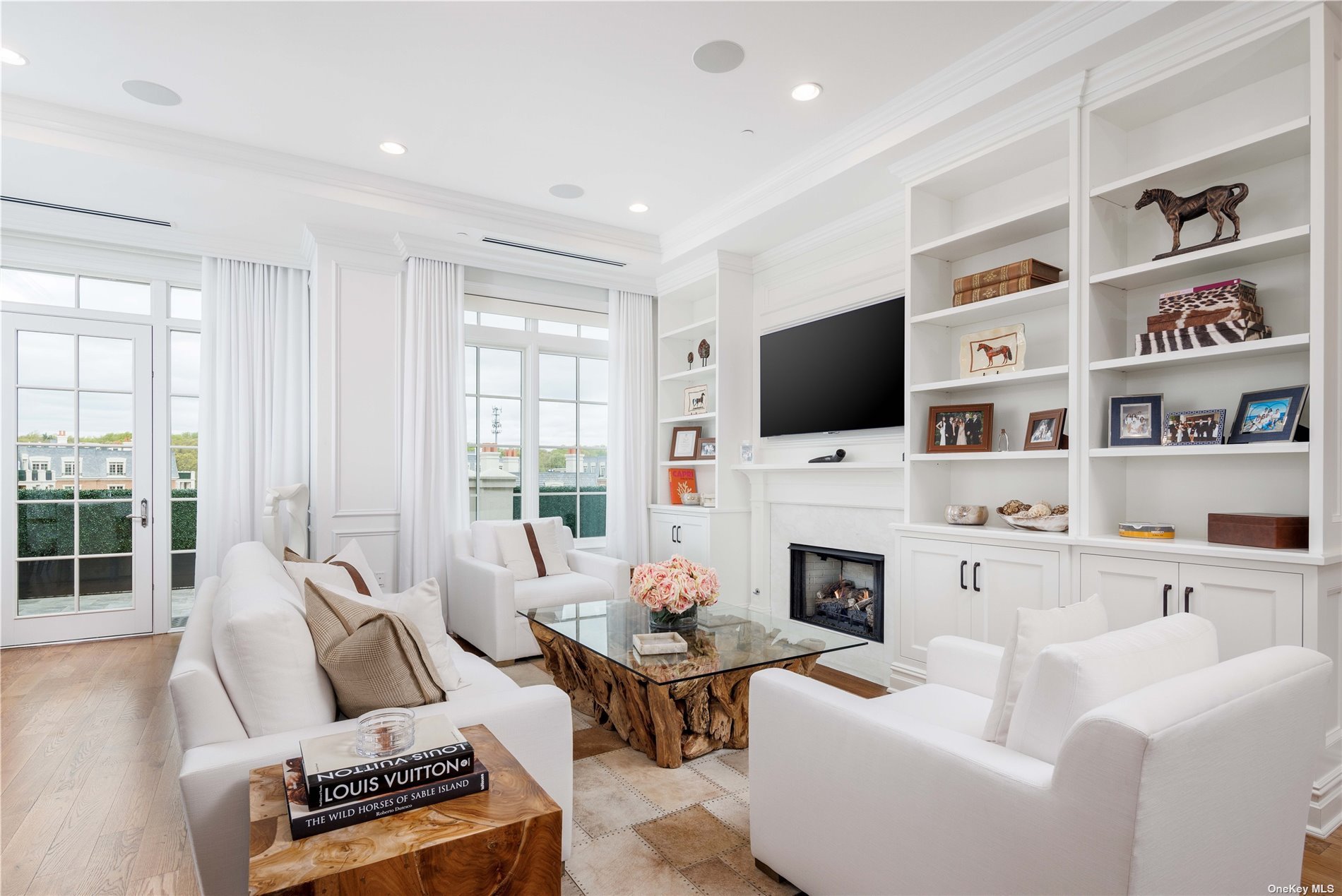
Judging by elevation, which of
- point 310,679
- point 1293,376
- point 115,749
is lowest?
point 115,749

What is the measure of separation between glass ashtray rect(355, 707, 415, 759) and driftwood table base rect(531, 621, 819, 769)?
1059mm

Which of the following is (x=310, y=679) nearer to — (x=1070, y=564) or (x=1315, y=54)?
(x=1070, y=564)

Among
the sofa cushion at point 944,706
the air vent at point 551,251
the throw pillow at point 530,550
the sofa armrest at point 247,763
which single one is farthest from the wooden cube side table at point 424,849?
the air vent at point 551,251

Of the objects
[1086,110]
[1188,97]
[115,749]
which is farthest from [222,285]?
[1188,97]

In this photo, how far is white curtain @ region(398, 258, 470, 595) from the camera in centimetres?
459

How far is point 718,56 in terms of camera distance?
2.80 m

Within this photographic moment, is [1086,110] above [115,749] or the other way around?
above

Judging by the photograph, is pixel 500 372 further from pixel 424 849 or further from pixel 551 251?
pixel 424 849

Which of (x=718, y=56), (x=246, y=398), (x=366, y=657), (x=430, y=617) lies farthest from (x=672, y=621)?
(x=246, y=398)

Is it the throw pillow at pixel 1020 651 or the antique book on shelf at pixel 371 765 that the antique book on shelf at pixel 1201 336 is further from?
the antique book on shelf at pixel 371 765

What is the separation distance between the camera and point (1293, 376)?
2355mm

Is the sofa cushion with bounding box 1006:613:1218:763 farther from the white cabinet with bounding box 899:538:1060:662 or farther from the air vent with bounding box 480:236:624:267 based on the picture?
the air vent with bounding box 480:236:624:267

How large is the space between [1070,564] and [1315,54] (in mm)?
1790

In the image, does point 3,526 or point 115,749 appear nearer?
point 115,749
